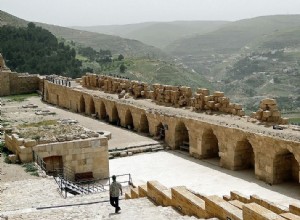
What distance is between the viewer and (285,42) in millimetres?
158625

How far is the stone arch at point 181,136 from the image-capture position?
2749 cm

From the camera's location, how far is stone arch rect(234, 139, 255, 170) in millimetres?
23141

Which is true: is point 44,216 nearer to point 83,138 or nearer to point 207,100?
point 83,138

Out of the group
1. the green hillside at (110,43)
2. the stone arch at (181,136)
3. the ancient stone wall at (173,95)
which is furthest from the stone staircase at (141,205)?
the green hillside at (110,43)

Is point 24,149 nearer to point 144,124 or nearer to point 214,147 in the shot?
point 214,147

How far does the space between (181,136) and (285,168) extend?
780 centimetres

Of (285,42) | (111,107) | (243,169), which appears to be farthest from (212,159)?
(285,42)

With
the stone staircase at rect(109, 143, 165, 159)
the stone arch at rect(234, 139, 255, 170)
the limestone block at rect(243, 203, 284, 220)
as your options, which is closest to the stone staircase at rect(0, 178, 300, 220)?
the limestone block at rect(243, 203, 284, 220)

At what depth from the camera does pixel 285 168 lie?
2127 cm

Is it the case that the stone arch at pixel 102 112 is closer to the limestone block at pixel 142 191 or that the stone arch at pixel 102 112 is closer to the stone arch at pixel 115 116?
the stone arch at pixel 115 116

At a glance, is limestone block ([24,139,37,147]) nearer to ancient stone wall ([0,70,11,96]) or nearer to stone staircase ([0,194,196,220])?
stone staircase ([0,194,196,220])

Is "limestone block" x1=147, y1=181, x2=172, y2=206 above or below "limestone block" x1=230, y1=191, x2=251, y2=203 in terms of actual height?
above

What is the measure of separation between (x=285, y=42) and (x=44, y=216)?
6122 inches

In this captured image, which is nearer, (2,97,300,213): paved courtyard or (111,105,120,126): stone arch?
(2,97,300,213): paved courtyard
